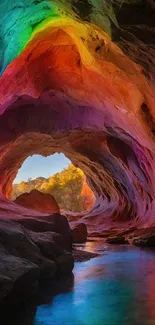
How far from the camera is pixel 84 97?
1344cm

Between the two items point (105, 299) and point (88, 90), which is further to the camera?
point (88, 90)

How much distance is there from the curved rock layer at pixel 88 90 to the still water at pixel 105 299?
15.3 feet

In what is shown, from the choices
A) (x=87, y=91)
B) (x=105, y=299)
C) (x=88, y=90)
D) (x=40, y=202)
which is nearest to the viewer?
(x=105, y=299)

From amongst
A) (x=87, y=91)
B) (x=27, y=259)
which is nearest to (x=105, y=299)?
(x=27, y=259)

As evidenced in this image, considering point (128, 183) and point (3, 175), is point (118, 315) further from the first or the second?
point (3, 175)

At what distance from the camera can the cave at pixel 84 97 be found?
25.6 feet

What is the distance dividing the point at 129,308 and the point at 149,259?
4955 millimetres

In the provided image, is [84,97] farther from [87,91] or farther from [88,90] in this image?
[88,90]

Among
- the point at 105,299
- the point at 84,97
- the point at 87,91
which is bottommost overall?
the point at 105,299

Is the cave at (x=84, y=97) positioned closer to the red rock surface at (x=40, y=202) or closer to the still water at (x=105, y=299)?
the still water at (x=105, y=299)

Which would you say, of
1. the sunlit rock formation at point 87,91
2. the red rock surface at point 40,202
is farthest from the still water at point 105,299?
the red rock surface at point 40,202

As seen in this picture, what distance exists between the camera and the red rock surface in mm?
16078

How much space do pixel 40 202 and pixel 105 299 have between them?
11.4 metres

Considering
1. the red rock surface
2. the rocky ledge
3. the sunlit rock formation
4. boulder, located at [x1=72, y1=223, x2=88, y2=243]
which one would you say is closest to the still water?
the rocky ledge
